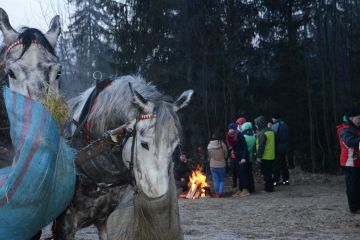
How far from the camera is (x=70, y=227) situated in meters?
3.76

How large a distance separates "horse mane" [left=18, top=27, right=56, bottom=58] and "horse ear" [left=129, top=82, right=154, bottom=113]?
0.75m

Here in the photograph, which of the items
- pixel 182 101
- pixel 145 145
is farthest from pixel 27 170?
pixel 182 101

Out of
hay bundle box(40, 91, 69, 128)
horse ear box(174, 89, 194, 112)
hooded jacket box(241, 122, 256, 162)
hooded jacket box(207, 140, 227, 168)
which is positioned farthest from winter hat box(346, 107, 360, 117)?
hay bundle box(40, 91, 69, 128)

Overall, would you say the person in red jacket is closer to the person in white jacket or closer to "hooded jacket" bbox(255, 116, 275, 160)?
"hooded jacket" bbox(255, 116, 275, 160)

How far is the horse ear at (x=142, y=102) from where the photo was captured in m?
3.76

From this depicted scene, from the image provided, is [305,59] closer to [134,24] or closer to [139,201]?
[134,24]

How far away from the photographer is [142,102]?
3.77 m

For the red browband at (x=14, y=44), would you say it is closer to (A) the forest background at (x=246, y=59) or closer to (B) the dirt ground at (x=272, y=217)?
(B) the dirt ground at (x=272, y=217)

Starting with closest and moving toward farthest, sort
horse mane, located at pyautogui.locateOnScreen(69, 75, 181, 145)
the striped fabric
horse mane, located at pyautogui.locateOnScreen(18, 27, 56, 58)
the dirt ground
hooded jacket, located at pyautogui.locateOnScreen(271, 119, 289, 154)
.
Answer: the striped fabric, horse mane, located at pyautogui.locateOnScreen(18, 27, 56, 58), horse mane, located at pyautogui.locateOnScreen(69, 75, 181, 145), the dirt ground, hooded jacket, located at pyautogui.locateOnScreen(271, 119, 289, 154)

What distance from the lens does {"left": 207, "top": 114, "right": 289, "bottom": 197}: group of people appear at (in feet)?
39.3

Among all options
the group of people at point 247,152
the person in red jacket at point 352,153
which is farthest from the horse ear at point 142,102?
the group of people at point 247,152

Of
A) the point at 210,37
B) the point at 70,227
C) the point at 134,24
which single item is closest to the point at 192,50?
the point at 210,37

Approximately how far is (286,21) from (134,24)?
20.6 ft

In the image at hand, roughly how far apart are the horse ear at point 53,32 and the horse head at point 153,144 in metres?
0.95
